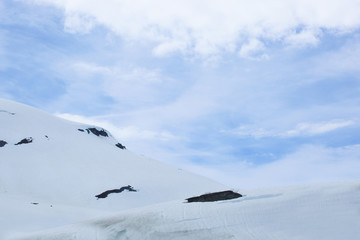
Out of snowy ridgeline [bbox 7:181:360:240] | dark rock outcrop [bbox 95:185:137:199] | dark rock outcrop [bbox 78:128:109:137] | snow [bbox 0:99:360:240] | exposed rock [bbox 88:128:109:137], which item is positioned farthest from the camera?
exposed rock [bbox 88:128:109:137]

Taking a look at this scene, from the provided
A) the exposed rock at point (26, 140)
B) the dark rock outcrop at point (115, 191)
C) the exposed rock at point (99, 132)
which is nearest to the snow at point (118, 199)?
the exposed rock at point (26, 140)

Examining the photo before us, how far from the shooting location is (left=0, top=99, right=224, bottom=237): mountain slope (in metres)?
52.1

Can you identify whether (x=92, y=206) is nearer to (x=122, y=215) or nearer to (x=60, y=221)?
(x=60, y=221)

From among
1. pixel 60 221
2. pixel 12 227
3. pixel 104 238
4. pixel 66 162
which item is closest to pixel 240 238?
pixel 104 238

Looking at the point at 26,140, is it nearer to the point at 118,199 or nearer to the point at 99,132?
the point at 99,132

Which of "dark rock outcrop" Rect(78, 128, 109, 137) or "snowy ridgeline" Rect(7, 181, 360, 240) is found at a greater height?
"dark rock outcrop" Rect(78, 128, 109, 137)

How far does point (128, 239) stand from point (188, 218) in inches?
66.4

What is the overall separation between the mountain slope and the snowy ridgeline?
1304 inches

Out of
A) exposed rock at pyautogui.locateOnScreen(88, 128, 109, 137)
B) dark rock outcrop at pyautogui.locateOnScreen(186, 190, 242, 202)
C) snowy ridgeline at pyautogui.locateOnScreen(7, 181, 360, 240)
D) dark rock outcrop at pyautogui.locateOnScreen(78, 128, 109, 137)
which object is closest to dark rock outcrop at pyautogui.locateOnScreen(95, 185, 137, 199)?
dark rock outcrop at pyautogui.locateOnScreen(78, 128, 109, 137)

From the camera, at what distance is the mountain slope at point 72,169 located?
52062mm

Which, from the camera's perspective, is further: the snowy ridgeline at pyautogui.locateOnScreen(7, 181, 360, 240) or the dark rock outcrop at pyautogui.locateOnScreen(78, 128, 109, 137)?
the dark rock outcrop at pyautogui.locateOnScreen(78, 128, 109, 137)

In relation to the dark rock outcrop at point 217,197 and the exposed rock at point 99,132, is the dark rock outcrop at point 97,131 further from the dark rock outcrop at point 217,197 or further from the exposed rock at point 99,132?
the dark rock outcrop at point 217,197

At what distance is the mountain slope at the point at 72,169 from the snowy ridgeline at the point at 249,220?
109ft

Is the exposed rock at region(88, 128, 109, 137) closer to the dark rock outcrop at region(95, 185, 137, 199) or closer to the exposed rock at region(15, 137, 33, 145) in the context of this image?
the exposed rock at region(15, 137, 33, 145)
